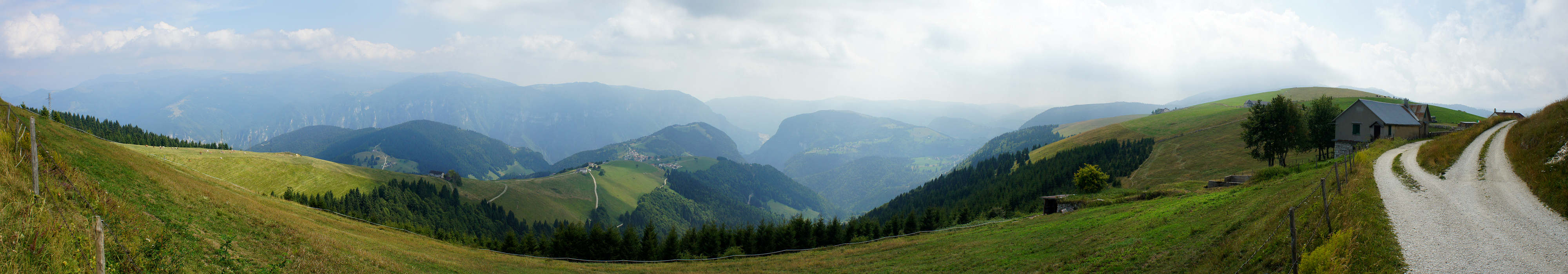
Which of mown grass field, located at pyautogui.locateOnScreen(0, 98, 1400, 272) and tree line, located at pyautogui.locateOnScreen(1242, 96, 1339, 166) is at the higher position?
tree line, located at pyautogui.locateOnScreen(1242, 96, 1339, 166)

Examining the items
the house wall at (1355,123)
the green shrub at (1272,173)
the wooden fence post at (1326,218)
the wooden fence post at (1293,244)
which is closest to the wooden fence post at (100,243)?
the wooden fence post at (1293,244)

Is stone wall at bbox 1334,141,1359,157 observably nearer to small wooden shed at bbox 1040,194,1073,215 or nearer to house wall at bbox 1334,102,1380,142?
house wall at bbox 1334,102,1380,142

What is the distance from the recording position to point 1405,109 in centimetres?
5369

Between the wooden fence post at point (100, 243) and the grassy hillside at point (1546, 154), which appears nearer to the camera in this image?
the wooden fence post at point (100, 243)

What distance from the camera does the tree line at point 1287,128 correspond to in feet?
156

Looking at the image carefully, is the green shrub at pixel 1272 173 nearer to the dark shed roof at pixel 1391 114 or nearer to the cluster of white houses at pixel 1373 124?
the cluster of white houses at pixel 1373 124

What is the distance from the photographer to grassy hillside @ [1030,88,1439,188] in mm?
64875

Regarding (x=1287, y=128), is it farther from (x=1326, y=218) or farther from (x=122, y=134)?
(x=122, y=134)

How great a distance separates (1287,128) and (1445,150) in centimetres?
2591

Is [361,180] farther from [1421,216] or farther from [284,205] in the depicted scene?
[1421,216]

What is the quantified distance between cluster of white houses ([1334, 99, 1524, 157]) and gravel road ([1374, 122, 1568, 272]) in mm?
39384

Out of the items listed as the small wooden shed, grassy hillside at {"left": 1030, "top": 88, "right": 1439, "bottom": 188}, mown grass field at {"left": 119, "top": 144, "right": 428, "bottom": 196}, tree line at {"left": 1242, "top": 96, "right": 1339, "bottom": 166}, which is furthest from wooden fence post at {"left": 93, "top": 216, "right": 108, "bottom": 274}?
mown grass field at {"left": 119, "top": 144, "right": 428, "bottom": 196}

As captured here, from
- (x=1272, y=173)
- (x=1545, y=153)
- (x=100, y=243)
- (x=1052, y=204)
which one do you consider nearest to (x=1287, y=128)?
(x=1272, y=173)

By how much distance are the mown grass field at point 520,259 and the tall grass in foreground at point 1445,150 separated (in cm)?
204
